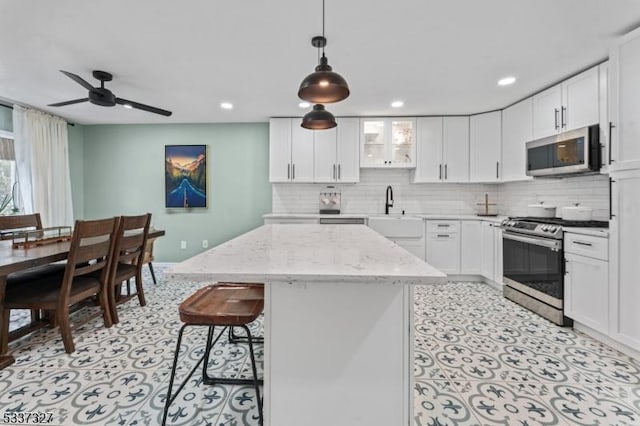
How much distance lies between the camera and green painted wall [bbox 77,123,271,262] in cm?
480

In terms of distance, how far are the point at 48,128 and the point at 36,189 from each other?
902 mm

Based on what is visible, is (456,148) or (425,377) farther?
(456,148)

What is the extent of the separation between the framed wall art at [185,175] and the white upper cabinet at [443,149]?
132 inches

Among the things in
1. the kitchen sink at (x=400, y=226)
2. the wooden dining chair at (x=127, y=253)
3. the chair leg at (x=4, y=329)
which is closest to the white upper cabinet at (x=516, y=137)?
the kitchen sink at (x=400, y=226)

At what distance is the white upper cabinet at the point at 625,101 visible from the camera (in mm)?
2086

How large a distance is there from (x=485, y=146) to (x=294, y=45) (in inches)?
119

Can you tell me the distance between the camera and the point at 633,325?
6.77 feet

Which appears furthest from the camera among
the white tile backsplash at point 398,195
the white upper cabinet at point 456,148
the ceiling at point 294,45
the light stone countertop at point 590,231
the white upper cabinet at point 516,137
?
the white tile backsplash at point 398,195

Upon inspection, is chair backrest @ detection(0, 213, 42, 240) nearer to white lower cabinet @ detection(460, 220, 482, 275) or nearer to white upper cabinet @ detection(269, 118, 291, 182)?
white upper cabinet @ detection(269, 118, 291, 182)

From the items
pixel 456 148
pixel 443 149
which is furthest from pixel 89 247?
pixel 456 148

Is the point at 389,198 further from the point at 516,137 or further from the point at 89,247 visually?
the point at 89,247

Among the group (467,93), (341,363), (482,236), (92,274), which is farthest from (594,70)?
(92,274)

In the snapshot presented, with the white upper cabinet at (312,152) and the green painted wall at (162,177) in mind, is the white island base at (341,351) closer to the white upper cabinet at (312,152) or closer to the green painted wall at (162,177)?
the white upper cabinet at (312,152)

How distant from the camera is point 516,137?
3650 mm
